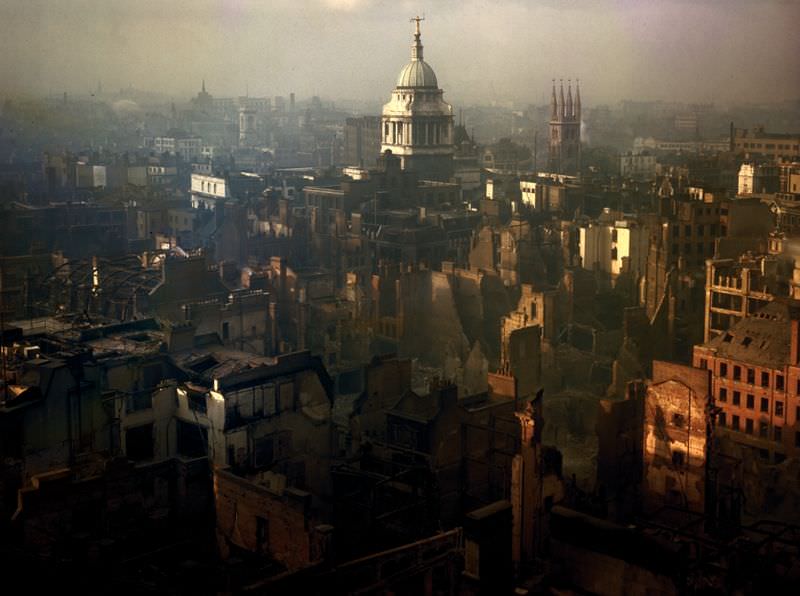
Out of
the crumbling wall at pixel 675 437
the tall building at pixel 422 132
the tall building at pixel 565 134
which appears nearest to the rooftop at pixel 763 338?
the crumbling wall at pixel 675 437

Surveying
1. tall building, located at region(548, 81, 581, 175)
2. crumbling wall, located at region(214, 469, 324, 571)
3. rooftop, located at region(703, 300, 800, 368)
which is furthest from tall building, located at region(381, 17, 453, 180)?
crumbling wall, located at region(214, 469, 324, 571)

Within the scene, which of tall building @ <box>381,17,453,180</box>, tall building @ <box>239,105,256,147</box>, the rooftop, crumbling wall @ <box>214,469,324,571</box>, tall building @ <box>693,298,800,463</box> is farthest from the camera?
tall building @ <box>381,17,453,180</box>

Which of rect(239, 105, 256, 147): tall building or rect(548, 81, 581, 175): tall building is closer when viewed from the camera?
rect(548, 81, 581, 175): tall building

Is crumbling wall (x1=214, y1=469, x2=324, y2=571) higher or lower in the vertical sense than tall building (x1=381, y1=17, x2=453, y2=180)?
lower

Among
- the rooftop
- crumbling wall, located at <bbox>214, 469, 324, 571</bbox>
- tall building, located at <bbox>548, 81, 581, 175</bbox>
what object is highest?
tall building, located at <bbox>548, 81, 581, 175</bbox>

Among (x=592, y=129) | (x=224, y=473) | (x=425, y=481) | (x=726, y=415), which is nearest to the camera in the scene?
(x=224, y=473)

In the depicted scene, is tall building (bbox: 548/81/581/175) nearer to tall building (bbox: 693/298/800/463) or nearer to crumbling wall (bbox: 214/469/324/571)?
tall building (bbox: 693/298/800/463)

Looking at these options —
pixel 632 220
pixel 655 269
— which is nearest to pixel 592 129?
pixel 632 220

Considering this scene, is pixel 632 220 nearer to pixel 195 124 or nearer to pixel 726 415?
pixel 726 415
